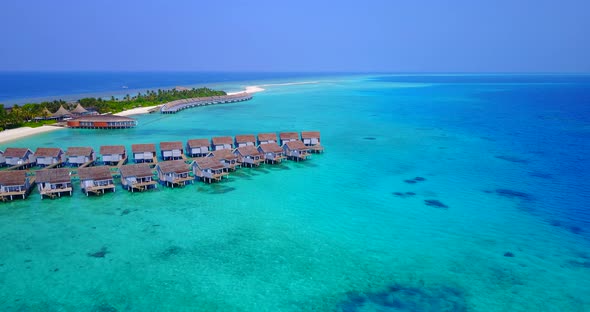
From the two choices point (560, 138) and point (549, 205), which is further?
point (560, 138)

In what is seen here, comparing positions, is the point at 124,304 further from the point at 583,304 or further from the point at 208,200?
the point at 583,304

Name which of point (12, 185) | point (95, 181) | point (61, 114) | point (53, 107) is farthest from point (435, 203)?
point (53, 107)

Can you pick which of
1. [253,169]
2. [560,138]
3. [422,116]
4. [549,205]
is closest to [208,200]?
[253,169]

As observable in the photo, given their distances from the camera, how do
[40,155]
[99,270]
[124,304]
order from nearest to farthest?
[124,304]
[99,270]
[40,155]

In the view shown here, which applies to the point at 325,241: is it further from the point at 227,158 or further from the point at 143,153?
the point at 143,153

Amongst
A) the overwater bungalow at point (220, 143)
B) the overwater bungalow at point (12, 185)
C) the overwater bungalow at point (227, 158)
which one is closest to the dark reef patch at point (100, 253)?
the overwater bungalow at point (12, 185)

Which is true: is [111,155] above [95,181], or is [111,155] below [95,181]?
above

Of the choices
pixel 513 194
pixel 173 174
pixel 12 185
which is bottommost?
pixel 513 194

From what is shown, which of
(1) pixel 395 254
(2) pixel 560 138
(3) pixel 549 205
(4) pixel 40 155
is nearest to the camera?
(1) pixel 395 254
